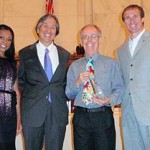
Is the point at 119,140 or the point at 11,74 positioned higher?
the point at 11,74

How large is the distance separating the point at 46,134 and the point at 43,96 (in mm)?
331

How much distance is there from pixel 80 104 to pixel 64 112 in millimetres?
209

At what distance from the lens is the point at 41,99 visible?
8.29ft

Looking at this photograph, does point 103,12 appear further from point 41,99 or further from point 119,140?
point 41,99

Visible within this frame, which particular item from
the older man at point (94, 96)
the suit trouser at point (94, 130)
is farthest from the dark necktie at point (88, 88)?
the suit trouser at point (94, 130)

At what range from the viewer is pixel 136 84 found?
2500mm

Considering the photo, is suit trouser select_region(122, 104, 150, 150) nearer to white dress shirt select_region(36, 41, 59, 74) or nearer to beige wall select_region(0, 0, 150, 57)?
white dress shirt select_region(36, 41, 59, 74)

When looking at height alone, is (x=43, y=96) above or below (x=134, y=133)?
above

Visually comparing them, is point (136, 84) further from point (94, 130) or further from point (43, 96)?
point (43, 96)

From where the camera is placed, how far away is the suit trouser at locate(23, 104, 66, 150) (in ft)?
8.34

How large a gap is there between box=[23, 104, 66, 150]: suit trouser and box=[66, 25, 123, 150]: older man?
19 cm

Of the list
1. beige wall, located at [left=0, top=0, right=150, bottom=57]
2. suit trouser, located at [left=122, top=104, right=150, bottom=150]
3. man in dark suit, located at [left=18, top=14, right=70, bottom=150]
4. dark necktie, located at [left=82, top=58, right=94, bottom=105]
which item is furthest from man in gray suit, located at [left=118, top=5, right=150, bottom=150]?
beige wall, located at [left=0, top=0, right=150, bottom=57]

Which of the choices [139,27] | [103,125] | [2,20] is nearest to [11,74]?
[103,125]

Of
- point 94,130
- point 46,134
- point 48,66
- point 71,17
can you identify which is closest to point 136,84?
point 94,130
